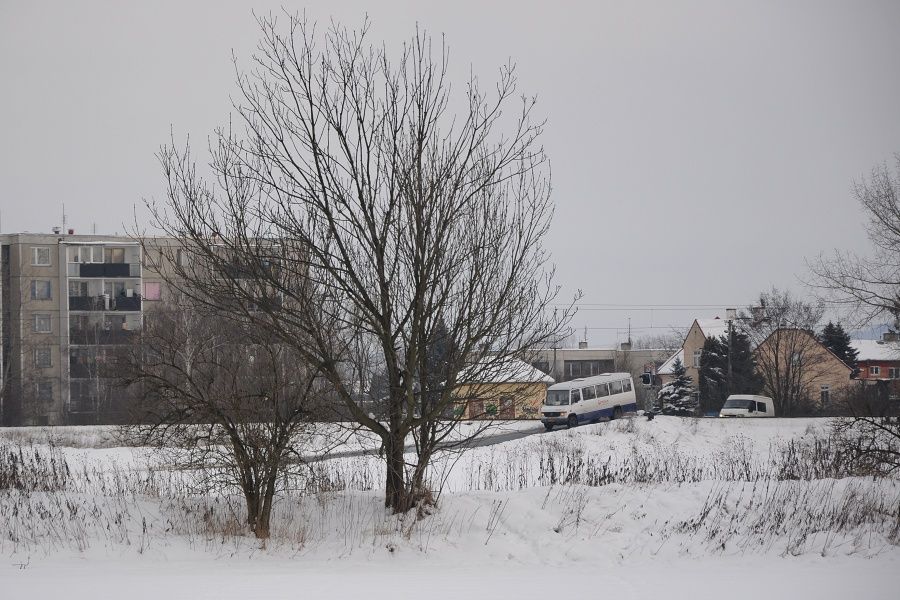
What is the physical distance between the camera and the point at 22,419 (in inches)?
2018

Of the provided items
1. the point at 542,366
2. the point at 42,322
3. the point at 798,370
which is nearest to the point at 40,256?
the point at 42,322

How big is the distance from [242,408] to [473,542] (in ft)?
11.7

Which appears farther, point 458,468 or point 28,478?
point 458,468

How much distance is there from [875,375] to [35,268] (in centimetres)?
6981

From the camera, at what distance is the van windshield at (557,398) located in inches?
1629

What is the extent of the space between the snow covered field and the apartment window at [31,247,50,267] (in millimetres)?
57113

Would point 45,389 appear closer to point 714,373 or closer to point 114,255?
point 114,255

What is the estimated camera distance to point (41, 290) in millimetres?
65750

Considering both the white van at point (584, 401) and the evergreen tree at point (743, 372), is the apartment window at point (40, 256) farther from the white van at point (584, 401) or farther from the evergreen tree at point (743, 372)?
the evergreen tree at point (743, 372)

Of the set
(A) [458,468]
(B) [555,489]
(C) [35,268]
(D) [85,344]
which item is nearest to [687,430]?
(A) [458,468]

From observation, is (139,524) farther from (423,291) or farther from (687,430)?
(687,430)

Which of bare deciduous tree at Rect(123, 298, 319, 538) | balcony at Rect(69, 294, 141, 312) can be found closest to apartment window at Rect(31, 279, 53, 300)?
balcony at Rect(69, 294, 141, 312)

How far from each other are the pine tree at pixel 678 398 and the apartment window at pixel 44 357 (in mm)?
44959

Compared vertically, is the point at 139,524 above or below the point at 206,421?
below
